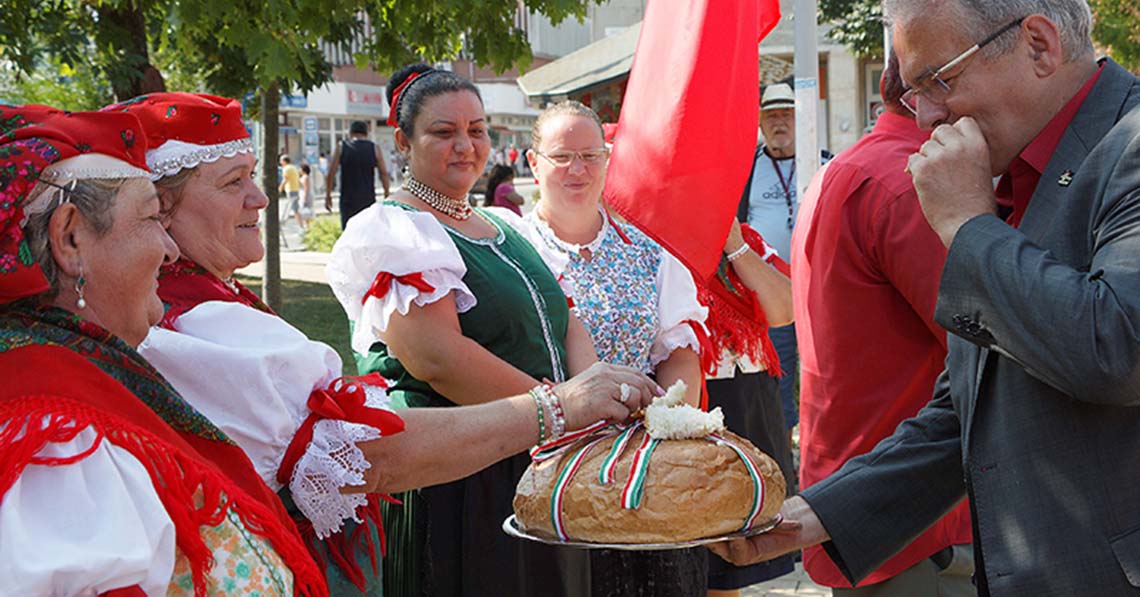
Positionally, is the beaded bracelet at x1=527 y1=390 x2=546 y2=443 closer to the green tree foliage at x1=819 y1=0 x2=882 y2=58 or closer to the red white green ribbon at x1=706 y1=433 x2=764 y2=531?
the red white green ribbon at x1=706 y1=433 x2=764 y2=531

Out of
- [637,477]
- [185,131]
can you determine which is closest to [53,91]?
[185,131]

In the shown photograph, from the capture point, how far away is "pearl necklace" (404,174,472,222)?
354cm

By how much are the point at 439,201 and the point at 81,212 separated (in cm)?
178

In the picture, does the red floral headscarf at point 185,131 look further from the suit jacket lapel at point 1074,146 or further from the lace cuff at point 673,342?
the lace cuff at point 673,342

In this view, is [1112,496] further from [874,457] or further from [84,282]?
[84,282]

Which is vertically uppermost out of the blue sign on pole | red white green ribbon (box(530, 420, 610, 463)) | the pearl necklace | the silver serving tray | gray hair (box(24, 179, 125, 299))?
gray hair (box(24, 179, 125, 299))

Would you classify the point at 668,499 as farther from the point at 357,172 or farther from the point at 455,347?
the point at 357,172

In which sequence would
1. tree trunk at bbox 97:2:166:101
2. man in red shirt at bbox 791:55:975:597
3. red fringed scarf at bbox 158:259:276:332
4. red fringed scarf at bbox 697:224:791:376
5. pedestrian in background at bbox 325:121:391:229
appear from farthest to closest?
pedestrian in background at bbox 325:121:391:229 → tree trunk at bbox 97:2:166:101 → red fringed scarf at bbox 697:224:791:376 → man in red shirt at bbox 791:55:975:597 → red fringed scarf at bbox 158:259:276:332

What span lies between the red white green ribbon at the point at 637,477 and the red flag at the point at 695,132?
1.71m

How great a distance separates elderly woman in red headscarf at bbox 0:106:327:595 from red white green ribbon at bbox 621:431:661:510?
598mm

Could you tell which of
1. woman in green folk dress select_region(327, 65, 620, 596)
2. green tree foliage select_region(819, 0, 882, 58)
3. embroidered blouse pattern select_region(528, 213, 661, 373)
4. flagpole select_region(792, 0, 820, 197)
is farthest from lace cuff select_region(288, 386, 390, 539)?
green tree foliage select_region(819, 0, 882, 58)

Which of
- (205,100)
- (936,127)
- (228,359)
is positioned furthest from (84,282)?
(936,127)

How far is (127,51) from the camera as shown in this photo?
794cm

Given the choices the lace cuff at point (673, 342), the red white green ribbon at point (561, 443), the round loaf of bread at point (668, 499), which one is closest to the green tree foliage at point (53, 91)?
the lace cuff at point (673, 342)
